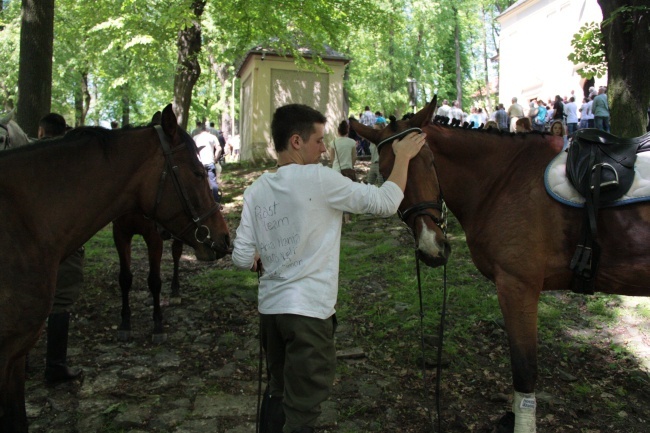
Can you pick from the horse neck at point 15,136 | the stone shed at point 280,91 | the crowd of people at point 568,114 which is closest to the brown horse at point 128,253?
the horse neck at point 15,136

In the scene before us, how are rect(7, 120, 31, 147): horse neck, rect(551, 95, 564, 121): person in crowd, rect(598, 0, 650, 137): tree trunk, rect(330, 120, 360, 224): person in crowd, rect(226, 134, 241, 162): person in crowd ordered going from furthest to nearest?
rect(226, 134, 241, 162): person in crowd → rect(551, 95, 564, 121): person in crowd → rect(330, 120, 360, 224): person in crowd → rect(598, 0, 650, 137): tree trunk → rect(7, 120, 31, 147): horse neck

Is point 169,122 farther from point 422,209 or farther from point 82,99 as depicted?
point 82,99

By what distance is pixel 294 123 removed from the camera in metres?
2.64

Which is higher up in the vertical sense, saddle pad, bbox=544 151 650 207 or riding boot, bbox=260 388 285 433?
saddle pad, bbox=544 151 650 207

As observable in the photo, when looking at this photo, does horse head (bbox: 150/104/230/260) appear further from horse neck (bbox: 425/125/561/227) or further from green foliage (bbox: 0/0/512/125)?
green foliage (bbox: 0/0/512/125)

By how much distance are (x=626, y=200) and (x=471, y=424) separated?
6.19 ft

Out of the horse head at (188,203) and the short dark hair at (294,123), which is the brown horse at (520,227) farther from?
the horse head at (188,203)

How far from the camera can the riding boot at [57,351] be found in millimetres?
4281

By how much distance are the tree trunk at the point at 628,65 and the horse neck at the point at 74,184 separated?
20.9 feet

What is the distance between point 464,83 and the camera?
47.7 meters

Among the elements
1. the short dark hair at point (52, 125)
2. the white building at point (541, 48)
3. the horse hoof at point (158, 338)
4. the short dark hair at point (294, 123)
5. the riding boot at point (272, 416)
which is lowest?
the horse hoof at point (158, 338)

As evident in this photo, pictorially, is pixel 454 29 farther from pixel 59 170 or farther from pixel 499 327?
pixel 59 170

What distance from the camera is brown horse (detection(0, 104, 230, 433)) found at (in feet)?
8.40

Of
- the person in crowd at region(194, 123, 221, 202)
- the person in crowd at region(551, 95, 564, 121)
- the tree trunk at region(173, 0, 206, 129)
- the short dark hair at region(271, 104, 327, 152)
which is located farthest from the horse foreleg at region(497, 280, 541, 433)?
the person in crowd at region(551, 95, 564, 121)
